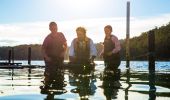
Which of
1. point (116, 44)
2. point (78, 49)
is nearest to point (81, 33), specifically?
point (78, 49)

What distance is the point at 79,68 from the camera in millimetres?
17969

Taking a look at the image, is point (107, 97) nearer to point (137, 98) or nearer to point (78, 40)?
point (137, 98)

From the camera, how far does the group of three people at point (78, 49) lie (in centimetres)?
1705

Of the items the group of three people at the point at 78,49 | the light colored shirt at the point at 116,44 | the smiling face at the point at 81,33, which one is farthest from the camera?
the light colored shirt at the point at 116,44

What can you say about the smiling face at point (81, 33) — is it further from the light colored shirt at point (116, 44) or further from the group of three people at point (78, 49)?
the light colored shirt at point (116, 44)

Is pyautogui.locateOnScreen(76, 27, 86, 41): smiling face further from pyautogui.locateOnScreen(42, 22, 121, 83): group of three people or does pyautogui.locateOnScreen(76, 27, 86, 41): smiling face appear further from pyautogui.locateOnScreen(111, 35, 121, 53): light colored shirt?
pyautogui.locateOnScreen(111, 35, 121, 53): light colored shirt

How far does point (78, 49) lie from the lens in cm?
1850

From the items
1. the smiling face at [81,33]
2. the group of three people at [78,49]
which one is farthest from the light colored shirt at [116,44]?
the smiling face at [81,33]

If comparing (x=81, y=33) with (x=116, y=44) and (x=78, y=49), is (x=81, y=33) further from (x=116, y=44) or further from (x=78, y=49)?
(x=116, y=44)

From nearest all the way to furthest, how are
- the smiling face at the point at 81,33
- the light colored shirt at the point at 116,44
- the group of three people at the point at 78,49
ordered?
the group of three people at the point at 78,49 < the smiling face at the point at 81,33 < the light colored shirt at the point at 116,44

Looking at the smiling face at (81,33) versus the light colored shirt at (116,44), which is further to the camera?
the light colored shirt at (116,44)

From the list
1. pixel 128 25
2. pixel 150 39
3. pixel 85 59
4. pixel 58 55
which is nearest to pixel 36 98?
pixel 58 55

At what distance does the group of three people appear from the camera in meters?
17.0

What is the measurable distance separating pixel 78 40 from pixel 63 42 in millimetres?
1200
